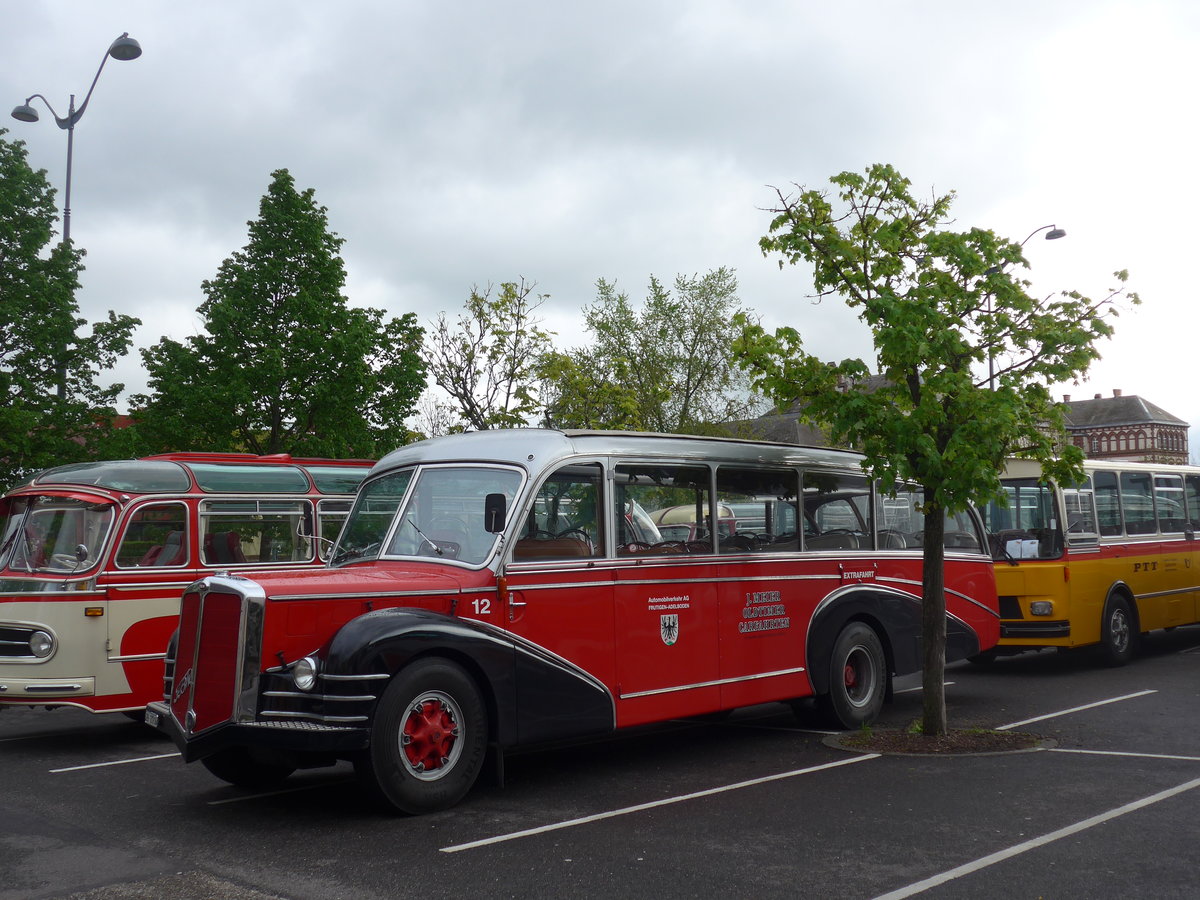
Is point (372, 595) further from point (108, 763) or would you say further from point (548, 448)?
point (108, 763)

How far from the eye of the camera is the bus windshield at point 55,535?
1091 centimetres

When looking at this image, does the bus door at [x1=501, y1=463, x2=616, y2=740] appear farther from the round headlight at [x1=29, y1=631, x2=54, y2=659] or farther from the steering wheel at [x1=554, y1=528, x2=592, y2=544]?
the round headlight at [x1=29, y1=631, x2=54, y2=659]

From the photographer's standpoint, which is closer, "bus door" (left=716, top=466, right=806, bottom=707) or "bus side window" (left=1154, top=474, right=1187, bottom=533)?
"bus door" (left=716, top=466, right=806, bottom=707)

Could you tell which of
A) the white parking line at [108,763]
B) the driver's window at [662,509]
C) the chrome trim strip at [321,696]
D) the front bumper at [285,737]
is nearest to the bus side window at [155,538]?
the white parking line at [108,763]

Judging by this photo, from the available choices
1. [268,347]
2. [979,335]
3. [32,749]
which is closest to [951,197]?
[979,335]

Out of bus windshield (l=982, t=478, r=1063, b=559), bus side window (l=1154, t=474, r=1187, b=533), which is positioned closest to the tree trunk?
bus windshield (l=982, t=478, r=1063, b=559)

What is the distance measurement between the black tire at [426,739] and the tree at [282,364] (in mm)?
16919

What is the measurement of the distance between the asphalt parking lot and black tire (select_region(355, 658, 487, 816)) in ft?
0.62

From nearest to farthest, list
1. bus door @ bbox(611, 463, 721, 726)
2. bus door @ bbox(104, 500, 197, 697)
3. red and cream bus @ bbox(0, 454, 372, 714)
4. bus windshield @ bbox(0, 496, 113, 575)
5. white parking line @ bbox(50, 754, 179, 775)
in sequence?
bus door @ bbox(611, 463, 721, 726), white parking line @ bbox(50, 754, 179, 775), red and cream bus @ bbox(0, 454, 372, 714), bus door @ bbox(104, 500, 197, 697), bus windshield @ bbox(0, 496, 113, 575)

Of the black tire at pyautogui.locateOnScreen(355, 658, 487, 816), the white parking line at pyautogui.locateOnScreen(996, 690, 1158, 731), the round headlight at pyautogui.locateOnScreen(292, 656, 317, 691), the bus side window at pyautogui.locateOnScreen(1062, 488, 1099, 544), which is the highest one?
the bus side window at pyautogui.locateOnScreen(1062, 488, 1099, 544)

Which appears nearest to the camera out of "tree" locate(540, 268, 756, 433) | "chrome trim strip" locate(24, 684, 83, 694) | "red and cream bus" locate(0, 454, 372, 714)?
"chrome trim strip" locate(24, 684, 83, 694)

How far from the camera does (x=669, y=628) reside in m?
8.95

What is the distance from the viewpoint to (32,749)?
10617 mm

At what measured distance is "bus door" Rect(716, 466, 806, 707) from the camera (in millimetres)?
9516
